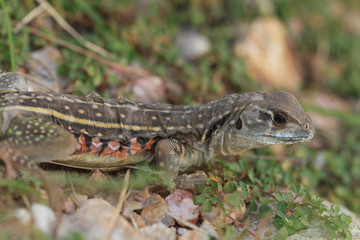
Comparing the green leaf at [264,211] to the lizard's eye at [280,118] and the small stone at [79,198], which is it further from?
the small stone at [79,198]

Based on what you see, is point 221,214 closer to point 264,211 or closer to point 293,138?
point 264,211

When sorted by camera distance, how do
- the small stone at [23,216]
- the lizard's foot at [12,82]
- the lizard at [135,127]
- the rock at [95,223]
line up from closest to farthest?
the small stone at [23,216] < the rock at [95,223] < the lizard at [135,127] < the lizard's foot at [12,82]

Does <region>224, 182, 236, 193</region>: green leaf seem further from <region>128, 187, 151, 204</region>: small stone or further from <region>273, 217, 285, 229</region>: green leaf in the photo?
<region>128, 187, 151, 204</region>: small stone

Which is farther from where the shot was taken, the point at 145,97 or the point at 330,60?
the point at 330,60

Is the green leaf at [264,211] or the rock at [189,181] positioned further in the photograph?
the rock at [189,181]

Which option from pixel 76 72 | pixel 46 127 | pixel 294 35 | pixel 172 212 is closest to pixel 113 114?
pixel 46 127

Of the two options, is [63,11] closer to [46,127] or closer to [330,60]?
A: [46,127]

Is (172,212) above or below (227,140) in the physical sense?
below

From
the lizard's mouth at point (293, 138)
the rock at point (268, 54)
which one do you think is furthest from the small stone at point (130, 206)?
the rock at point (268, 54)

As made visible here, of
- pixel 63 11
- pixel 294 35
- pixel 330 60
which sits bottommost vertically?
pixel 330 60
